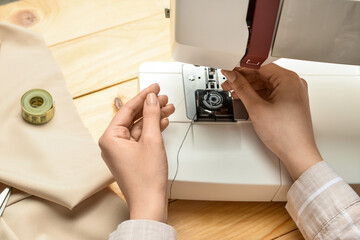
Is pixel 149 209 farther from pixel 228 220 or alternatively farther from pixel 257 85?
pixel 257 85

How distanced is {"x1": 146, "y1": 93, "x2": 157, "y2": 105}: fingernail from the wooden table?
0.20 metres

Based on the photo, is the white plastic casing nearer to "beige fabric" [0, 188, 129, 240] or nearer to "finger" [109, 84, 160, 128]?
"finger" [109, 84, 160, 128]

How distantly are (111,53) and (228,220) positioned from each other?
48cm

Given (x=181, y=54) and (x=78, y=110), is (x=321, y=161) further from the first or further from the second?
(x=78, y=110)

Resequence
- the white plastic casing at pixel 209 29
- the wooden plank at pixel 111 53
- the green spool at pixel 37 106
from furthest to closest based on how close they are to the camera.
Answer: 1. the wooden plank at pixel 111 53
2. the green spool at pixel 37 106
3. the white plastic casing at pixel 209 29

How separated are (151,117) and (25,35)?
16.9 inches

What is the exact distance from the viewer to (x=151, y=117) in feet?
2.68

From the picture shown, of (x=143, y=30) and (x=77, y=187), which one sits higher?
(x=143, y=30)

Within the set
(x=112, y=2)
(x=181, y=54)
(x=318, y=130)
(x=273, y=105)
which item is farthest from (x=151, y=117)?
(x=112, y=2)

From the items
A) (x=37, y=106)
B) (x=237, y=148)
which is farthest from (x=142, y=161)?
(x=37, y=106)

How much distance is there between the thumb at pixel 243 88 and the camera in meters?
0.88

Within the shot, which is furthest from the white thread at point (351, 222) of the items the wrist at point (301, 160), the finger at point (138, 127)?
the finger at point (138, 127)

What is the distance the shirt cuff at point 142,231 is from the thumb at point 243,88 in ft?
0.98

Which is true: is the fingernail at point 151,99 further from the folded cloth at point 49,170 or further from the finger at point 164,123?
the folded cloth at point 49,170
